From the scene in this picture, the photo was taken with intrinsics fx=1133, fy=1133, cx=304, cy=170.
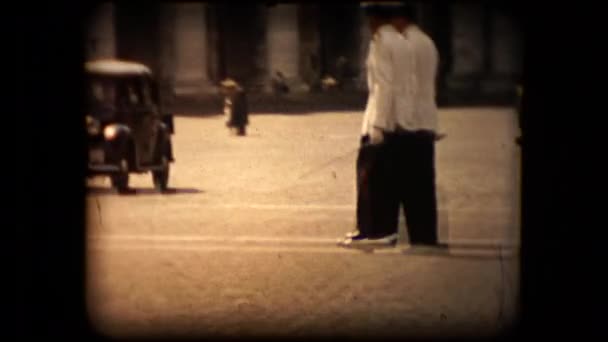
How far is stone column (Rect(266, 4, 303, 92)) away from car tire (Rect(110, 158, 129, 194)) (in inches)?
632

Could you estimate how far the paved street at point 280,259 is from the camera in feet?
18.7

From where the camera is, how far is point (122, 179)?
31.3 feet

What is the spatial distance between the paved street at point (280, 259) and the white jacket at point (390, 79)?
2.41 feet

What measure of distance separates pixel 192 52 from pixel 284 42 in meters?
5.32

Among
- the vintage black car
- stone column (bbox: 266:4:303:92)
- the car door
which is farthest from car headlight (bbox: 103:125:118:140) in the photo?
stone column (bbox: 266:4:303:92)

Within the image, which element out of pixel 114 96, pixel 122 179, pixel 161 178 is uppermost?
pixel 114 96

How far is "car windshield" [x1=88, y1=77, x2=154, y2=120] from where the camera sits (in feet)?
32.4

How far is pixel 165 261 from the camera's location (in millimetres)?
7094

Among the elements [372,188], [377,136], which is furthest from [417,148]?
[372,188]

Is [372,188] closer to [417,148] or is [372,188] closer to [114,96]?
[417,148]

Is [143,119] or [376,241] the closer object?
[376,241]

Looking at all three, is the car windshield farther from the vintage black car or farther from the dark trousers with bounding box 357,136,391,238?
the dark trousers with bounding box 357,136,391,238

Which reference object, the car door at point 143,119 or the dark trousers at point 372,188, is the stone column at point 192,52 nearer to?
the car door at point 143,119

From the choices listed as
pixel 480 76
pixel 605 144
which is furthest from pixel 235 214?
pixel 480 76
